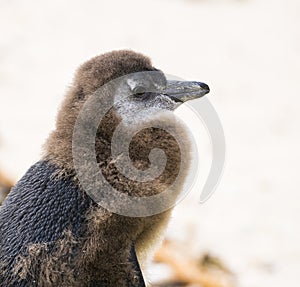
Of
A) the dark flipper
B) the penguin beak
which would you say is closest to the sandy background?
the penguin beak

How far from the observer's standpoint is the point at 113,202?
285 cm

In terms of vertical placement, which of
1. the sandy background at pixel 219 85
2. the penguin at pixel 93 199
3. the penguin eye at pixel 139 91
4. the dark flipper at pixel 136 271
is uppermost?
the penguin eye at pixel 139 91

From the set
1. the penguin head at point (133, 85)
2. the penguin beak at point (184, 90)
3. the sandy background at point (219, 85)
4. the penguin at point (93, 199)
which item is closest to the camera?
the penguin at point (93, 199)

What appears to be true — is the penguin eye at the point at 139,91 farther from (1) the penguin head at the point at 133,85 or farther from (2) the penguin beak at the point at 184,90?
(2) the penguin beak at the point at 184,90

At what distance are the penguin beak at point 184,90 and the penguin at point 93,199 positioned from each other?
39 mm

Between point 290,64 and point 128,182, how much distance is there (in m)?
4.00

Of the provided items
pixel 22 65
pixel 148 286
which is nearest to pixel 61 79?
pixel 22 65

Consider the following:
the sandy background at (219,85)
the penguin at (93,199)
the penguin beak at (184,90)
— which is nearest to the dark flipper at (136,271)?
the penguin at (93,199)

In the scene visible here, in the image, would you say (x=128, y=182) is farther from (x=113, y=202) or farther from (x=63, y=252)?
(x=63, y=252)

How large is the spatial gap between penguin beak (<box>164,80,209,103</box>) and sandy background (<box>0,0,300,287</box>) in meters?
1.57

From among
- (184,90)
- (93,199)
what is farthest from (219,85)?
(93,199)

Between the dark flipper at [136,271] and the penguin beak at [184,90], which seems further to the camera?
the penguin beak at [184,90]

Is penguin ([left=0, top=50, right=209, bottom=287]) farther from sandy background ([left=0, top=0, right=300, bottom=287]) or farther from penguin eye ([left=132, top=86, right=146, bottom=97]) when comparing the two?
sandy background ([left=0, top=0, right=300, bottom=287])

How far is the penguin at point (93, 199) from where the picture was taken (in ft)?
9.14
